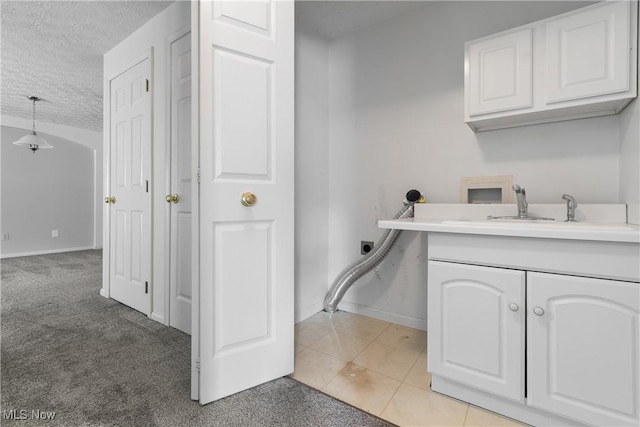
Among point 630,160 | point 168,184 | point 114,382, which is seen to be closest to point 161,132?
point 168,184

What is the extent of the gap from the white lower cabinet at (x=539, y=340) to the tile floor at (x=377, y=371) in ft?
0.44

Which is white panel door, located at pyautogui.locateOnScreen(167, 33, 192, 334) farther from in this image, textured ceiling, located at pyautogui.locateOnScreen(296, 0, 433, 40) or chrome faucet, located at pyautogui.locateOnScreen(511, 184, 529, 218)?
chrome faucet, located at pyautogui.locateOnScreen(511, 184, 529, 218)

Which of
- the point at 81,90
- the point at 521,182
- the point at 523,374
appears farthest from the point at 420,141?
the point at 81,90

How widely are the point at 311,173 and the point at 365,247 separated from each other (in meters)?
0.78

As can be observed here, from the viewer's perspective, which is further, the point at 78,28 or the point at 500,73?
the point at 78,28

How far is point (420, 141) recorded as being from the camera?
A: 85.2 inches

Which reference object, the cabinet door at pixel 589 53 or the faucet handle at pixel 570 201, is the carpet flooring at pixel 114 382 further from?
the cabinet door at pixel 589 53

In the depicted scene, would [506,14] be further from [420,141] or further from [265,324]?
[265,324]

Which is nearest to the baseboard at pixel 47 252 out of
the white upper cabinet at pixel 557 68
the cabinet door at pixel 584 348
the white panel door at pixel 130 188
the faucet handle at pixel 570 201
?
the white panel door at pixel 130 188

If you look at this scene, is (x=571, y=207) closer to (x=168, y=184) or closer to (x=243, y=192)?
(x=243, y=192)

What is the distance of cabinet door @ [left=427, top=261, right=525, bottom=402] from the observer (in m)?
1.19

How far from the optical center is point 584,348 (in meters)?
1.06

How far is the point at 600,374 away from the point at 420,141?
5.28 ft

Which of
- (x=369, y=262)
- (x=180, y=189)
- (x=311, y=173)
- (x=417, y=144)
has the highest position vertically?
(x=417, y=144)
